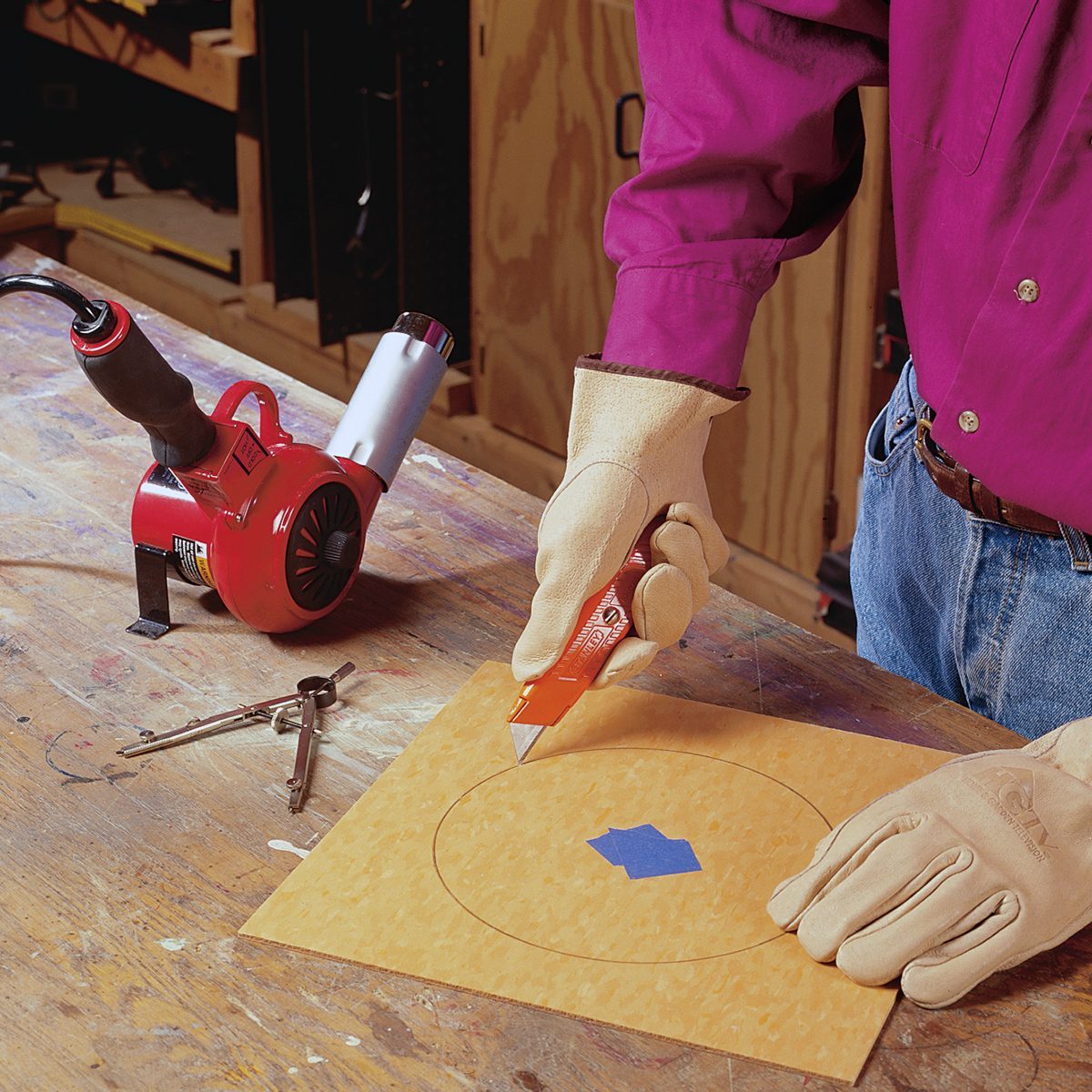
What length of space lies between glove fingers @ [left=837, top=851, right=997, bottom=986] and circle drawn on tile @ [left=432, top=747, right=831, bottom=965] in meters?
0.06

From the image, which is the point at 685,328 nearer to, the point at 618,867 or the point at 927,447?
the point at 927,447

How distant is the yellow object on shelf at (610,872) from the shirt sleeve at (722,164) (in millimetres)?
255

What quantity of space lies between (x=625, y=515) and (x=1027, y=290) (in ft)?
0.95

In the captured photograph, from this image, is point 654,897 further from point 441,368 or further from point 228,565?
point 441,368

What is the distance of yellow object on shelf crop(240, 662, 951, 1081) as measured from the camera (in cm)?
76

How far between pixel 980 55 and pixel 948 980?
0.55 meters

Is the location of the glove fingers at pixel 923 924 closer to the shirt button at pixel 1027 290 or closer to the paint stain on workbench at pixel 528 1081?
the paint stain on workbench at pixel 528 1081

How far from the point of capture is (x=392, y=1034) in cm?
74

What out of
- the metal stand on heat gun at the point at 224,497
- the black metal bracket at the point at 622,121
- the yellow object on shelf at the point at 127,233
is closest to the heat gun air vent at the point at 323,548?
the metal stand on heat gun at the point at 224,497

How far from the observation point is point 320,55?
7.89 ft

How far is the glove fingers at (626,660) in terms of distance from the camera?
0.95 meters

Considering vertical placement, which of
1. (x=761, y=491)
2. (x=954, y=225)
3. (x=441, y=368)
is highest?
(x=954, y=225)

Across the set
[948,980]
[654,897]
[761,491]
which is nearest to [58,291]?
[654,897]

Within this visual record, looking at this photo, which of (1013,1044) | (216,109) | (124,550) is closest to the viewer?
(1013,1044)
